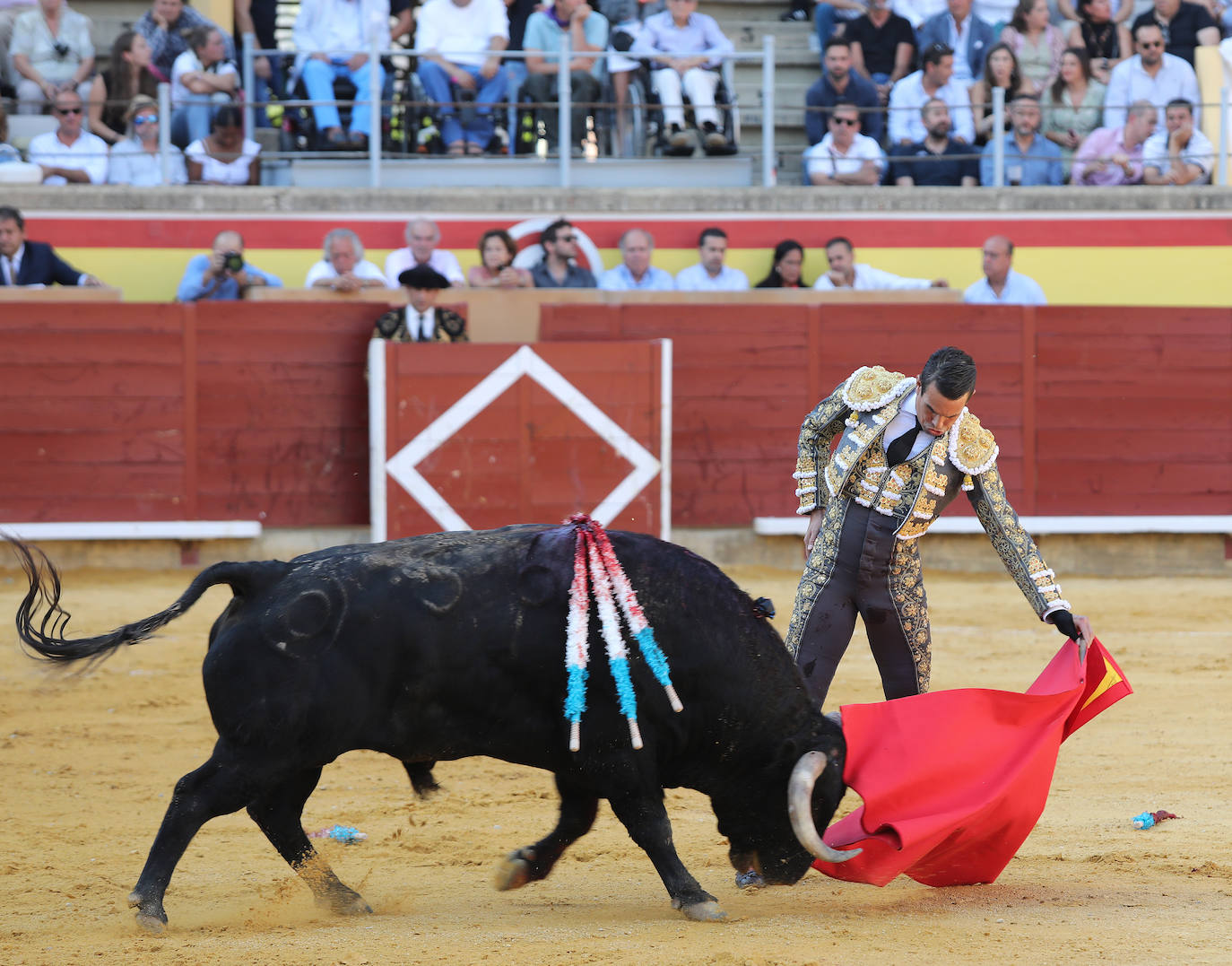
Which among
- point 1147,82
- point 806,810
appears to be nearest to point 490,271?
point 1147,82

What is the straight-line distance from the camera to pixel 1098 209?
29.8 ft

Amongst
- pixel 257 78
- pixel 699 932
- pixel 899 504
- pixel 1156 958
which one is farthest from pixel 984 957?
pixel 257 78

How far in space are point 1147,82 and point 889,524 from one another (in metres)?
6.91

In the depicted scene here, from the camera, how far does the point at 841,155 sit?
9039mm

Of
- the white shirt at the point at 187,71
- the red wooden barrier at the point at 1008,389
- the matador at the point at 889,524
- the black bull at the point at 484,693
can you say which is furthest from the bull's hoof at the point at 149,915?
the white shirt at the point at 187,71

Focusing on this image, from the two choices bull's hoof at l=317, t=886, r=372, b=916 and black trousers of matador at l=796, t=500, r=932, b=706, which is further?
black trousers of matador at l=796, t=500, r=932, b=706

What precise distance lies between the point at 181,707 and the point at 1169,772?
3.23 metres

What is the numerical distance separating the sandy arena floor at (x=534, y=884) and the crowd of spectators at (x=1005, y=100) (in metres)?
4.08

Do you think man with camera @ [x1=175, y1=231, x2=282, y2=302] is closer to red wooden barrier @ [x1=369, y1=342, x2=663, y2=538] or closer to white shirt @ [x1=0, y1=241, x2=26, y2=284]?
white shirt @ [x1=0, y1=241, x2=26, y2=284]

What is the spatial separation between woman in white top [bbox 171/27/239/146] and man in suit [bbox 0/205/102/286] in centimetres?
117

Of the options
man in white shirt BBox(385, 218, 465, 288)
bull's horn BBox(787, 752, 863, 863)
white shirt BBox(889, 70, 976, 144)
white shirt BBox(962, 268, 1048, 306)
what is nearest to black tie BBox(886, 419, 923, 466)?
bull's horn BBox(787, 752, 863, 863)

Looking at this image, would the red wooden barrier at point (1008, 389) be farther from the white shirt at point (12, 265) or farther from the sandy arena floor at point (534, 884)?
the white shirt at point (12, 265)

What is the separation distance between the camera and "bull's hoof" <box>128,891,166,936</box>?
302 cm

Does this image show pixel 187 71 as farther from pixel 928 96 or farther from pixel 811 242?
pixel 928 96
